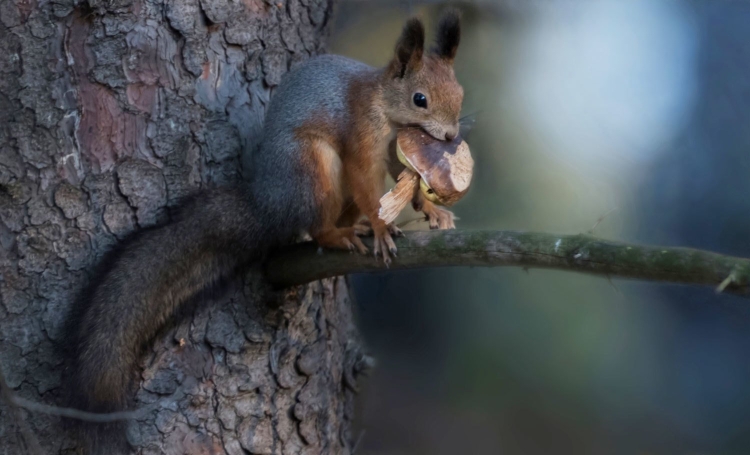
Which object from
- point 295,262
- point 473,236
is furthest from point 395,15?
point 473,236

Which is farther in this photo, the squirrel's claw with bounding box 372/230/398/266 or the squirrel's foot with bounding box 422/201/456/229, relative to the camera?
the squirrel's foot with bounding box 422/201/456/229

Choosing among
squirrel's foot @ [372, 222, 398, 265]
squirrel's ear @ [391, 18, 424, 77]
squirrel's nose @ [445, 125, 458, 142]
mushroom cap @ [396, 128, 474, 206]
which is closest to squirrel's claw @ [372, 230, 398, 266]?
squirrel's foot @ [372, 222, 398, 265]

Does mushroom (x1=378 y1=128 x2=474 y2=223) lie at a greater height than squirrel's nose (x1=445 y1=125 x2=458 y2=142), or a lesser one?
lesser

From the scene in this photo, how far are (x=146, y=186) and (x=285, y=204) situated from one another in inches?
12.8

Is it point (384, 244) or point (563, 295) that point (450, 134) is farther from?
point (563, 295)

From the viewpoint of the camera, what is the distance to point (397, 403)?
9.10 ft

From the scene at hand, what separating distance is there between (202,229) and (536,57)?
67.6 inches

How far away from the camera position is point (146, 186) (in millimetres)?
1517

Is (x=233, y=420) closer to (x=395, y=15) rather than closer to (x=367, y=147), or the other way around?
(x=367, y=147)

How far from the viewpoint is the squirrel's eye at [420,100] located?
1.62m

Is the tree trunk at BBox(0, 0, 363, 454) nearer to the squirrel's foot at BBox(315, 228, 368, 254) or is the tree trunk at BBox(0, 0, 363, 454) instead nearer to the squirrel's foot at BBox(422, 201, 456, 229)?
the squirrel's foot at BBox(315, 228, 368, 254)

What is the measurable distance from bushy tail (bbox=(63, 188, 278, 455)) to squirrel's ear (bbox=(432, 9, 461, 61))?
2.02 feet

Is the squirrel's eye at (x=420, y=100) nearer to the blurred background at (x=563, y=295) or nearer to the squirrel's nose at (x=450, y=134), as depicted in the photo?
the squirrel's nose at (x=450, y=134)

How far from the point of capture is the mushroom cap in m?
1.45
